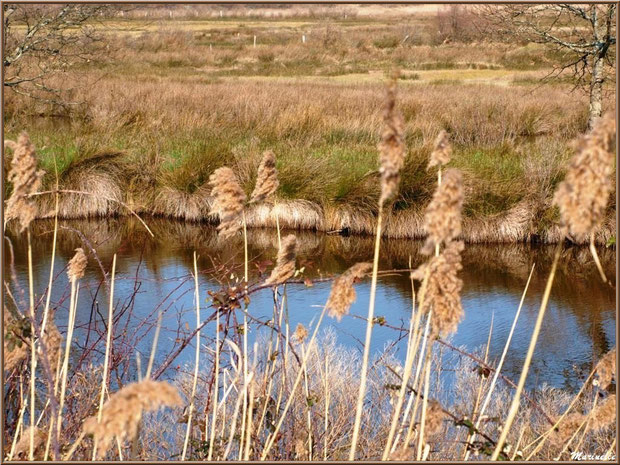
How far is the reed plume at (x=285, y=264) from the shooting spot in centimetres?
264

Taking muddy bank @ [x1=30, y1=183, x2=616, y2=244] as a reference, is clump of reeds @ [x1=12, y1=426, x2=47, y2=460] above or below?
above

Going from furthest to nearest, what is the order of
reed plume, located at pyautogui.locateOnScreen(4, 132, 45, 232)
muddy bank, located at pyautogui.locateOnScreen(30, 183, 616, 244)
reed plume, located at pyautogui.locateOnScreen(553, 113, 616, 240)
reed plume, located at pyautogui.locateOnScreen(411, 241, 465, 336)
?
1. muddy bank, located at pyautogui.locateOnScreen(30, 183, 616, 244)
2. reed plume, located at pyautogui.locateOnScreen(4, 132, 45, 232)
3. reed plume, located at pyautogui.locateOnScreen(411, 241, 465, 336)
4. reed plume, located at pyautogui.locateOnScreen(553, 113, 616, 240)

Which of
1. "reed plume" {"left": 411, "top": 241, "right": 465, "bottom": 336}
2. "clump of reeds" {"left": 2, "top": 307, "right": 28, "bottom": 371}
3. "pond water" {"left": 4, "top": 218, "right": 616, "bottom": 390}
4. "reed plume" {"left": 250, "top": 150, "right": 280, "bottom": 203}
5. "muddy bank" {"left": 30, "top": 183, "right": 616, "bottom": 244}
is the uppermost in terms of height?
"reed plume" {"left": 250, "top": 150, "right": 280, "bottom": 203}

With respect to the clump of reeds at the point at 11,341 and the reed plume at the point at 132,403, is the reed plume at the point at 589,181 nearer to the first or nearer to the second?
the reed plume at the point at 132,403

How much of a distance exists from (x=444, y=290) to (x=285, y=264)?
0.85 meters

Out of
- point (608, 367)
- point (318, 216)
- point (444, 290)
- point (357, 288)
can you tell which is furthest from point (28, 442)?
point (318, 216)

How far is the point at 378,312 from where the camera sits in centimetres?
834

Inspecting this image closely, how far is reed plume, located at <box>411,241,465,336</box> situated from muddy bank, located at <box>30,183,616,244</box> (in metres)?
8.29

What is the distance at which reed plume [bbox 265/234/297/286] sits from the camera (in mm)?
2645

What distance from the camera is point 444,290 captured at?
1.93 meters

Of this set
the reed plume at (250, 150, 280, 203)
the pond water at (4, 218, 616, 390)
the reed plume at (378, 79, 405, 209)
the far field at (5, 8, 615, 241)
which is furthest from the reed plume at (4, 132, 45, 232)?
the far field at (5, 8, 615, 241)

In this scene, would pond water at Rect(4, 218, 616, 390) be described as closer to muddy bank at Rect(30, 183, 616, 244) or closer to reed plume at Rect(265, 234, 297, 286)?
muddy bank at Rect(30, 183, 616, 244)

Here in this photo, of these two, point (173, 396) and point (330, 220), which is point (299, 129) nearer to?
point (330, 220)

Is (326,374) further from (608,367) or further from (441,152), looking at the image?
(441,152)
